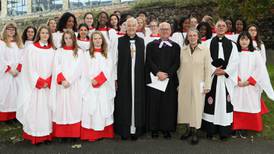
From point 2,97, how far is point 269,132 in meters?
6.02

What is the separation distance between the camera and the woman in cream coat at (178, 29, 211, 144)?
6.75 m

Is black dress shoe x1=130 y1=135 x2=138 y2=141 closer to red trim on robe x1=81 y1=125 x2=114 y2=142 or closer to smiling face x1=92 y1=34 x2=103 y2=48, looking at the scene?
red trim on robe x1=81 y1=125 x2=114 y2=142

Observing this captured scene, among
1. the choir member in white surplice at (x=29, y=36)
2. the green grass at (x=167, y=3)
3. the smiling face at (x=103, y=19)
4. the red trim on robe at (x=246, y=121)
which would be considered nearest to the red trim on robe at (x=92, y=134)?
the choir member in white surplice at (x=29, y=36)

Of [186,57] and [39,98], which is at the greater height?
[186,57]

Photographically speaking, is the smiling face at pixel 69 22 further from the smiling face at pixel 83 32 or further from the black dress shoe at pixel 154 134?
the black dress shoe at pixel 154 134

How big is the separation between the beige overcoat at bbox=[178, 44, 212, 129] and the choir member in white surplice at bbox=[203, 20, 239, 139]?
0.24 m

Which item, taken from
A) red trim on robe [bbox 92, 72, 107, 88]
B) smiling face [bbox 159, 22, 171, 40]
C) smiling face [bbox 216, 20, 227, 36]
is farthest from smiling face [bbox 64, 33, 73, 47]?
smiling face [bbox 216, 20, 227, 36]

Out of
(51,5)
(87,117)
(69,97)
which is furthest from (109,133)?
(51,5)

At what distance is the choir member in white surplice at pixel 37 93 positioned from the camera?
21.9 feet

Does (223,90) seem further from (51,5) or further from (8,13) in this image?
(8,13)

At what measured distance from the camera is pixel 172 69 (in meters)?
6.95

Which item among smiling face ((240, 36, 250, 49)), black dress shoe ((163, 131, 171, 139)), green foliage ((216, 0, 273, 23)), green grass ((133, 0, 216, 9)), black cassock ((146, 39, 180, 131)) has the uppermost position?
green grass ((133, 0, 216, 9))

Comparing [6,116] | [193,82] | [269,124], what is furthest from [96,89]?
[269,124]

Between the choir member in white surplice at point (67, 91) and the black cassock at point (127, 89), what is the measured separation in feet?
2.72
